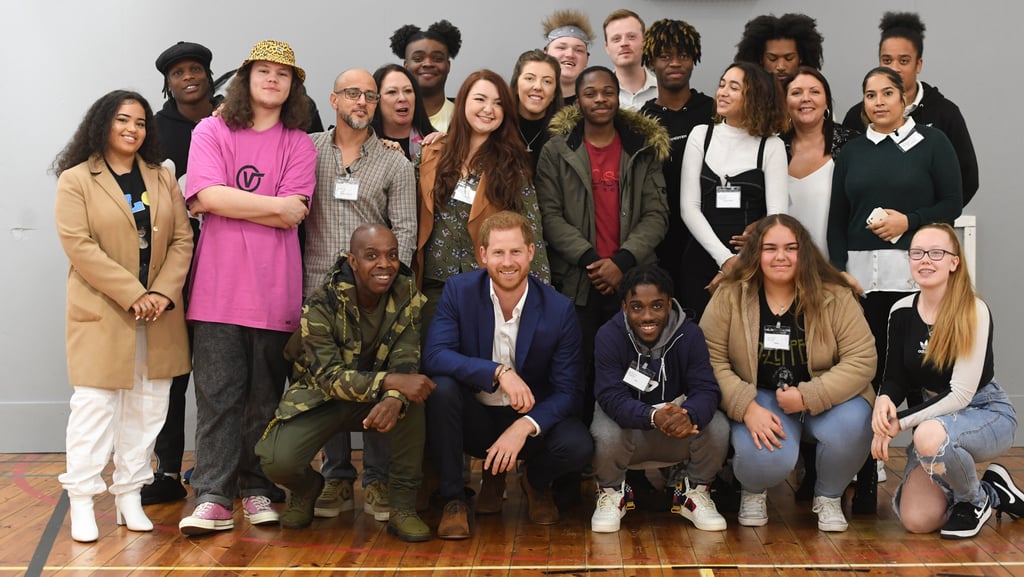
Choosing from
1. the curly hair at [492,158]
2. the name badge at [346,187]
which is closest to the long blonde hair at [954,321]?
the curly hair at [492,158]

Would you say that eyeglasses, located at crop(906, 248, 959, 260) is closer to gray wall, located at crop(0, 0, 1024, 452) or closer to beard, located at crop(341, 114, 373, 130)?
gray wall, located at crop(0, 0, 1024, 452)

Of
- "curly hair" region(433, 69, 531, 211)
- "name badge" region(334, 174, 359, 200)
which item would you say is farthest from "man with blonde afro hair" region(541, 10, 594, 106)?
"name badge" region(334, 174, 359, 200)

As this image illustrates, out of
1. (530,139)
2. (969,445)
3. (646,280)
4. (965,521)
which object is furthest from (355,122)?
(965,521)

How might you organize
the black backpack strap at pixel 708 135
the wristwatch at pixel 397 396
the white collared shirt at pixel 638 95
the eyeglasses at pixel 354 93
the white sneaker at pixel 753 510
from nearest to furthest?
the wristwatch at pixel 397 396 < the white sneaker at pixel 753 510 < the eyeglasses at pixel 354 93 < the black backpack strap at pixel 708 135 < the white collared shirt at pixel 638 95

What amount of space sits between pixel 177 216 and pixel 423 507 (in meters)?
1.47

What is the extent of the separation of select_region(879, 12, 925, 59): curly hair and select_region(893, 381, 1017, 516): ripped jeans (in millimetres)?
1731

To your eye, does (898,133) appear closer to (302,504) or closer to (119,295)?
(302,504)

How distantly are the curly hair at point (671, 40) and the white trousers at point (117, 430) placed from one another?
97.9 inches

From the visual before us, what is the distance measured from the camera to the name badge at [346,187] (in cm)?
Result: 402

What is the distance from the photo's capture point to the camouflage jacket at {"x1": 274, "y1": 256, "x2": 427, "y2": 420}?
12.0ft

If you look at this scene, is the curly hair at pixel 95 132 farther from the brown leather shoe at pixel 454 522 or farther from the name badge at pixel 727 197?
the name badge at pixel 727 197

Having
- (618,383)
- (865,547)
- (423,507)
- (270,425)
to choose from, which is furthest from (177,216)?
(865,547)

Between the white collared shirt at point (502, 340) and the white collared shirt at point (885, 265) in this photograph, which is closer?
the white collared shirt at point (502, 340)

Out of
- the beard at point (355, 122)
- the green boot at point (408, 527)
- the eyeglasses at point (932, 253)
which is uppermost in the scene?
the beard at point (355, 122)
